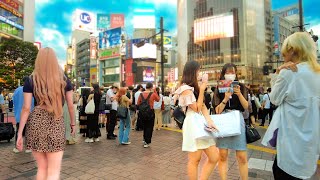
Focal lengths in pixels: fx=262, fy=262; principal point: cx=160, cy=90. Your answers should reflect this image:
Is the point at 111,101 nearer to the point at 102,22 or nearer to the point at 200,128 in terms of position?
the point at 200,128

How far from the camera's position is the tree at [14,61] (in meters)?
34.9

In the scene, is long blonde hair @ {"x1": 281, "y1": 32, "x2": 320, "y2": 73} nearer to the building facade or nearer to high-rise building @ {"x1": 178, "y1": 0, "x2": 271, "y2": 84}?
high-rise building @ {"x1": 178, "y1": 0, "x2": 271, "y2": 84}

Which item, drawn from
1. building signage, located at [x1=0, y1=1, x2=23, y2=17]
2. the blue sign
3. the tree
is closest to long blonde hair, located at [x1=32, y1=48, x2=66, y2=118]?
the tree

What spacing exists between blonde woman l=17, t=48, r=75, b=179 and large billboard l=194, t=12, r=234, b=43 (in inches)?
2058

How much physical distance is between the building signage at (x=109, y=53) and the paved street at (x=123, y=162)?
74.5 m

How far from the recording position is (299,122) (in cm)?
216

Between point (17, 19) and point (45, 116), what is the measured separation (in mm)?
56358

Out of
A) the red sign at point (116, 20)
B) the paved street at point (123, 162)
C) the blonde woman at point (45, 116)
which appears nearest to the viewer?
the blonde woman at point (45, 116)

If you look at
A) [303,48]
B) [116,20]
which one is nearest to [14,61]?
[303,48]

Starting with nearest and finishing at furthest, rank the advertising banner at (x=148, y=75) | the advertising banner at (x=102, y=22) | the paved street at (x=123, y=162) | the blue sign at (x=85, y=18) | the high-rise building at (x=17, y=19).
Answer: the paved street at (x=123, y=162) → the high-rise building at (x=17, y=19) → the advertising banner at (x=148, y=75) → the blue sign at (x=85, y=18) → the advertising banner at (x=102, y=22)

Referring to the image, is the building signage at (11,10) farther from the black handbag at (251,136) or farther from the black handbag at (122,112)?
the black handbag at (251,136)

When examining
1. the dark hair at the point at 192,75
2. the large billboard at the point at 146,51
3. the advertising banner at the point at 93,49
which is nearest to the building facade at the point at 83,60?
the advertising banner at the point at 93,49

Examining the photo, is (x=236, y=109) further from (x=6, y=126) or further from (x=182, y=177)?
(x=6, y=126)

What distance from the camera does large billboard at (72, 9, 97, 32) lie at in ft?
271
